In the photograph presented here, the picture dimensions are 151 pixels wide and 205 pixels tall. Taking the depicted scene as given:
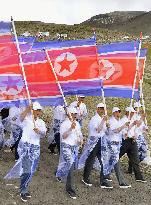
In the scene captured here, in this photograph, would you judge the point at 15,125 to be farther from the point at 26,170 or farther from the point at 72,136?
the point at 26,170

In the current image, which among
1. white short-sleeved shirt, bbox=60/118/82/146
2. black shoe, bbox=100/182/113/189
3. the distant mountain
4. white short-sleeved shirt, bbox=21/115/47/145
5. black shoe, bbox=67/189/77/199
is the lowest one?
the distant mountain

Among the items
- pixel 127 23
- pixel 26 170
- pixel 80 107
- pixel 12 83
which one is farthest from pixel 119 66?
pixel 127 23

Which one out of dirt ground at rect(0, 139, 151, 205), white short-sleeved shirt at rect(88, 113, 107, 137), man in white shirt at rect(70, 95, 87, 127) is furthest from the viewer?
man in white shirt at rect(70, 95, 87, 127)

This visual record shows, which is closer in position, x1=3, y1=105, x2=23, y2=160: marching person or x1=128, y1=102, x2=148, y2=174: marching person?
x1=128, y1=102, x2=148, y2=174: marching person

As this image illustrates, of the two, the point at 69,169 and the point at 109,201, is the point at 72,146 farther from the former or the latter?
the point at 109,201

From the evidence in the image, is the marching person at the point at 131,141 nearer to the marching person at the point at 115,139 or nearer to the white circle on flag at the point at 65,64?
the marching person at the point at 115,139

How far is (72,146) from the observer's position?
15.8 m

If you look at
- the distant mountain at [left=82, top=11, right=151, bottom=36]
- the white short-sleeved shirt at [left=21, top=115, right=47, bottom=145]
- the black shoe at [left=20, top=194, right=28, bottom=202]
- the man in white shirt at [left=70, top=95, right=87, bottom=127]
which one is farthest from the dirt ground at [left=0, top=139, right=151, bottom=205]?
the distant mountain at [left=82, top=11, right=151, bottom=36]

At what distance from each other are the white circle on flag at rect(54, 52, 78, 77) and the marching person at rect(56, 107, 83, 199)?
6.25 ft

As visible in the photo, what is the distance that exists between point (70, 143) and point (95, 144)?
1222 mm

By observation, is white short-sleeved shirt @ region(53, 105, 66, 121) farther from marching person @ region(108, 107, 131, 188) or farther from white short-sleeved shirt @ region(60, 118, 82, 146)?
white short-sleeved shirt @ region(60, 118, 82, 146)

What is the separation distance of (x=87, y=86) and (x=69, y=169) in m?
2.71

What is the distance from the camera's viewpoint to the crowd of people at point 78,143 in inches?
590

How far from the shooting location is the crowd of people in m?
15.0
